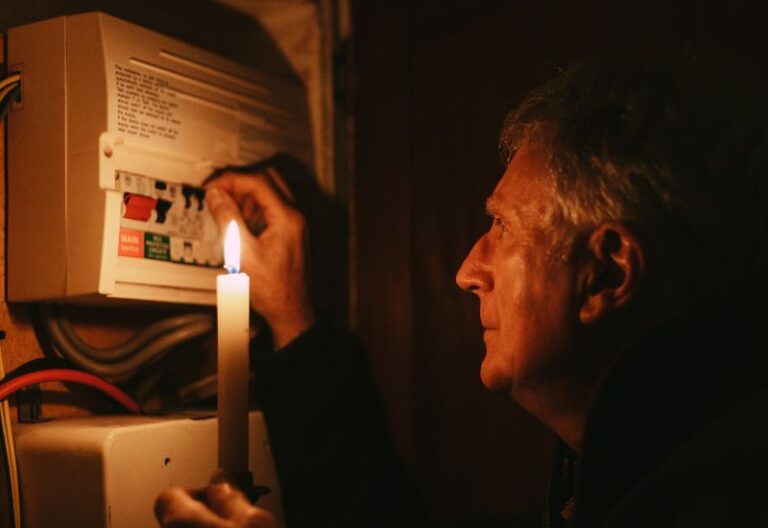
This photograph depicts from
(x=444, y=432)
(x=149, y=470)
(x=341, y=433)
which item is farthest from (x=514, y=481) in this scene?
(x=149, y=470)

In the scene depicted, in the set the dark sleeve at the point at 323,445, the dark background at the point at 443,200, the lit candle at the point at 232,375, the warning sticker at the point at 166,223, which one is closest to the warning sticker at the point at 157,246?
the warning sticker at the point at 166,223

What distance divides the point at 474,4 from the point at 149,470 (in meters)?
0.93

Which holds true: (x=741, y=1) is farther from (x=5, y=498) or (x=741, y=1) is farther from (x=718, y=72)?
(x=5, y=498)

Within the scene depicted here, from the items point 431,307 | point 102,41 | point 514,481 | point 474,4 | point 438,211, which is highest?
point 474,4

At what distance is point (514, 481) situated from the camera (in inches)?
51.4

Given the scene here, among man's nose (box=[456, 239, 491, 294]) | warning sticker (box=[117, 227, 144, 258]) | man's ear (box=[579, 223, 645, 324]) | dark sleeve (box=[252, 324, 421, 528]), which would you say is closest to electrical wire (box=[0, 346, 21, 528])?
warning sticker (box=[117, 227, 144, 258])

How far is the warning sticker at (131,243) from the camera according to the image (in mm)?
1075

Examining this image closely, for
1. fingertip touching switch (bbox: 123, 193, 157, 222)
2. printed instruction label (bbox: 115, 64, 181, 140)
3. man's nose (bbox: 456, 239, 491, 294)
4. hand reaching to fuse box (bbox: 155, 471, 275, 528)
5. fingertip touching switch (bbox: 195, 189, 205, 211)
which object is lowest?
hand reaching to fuse box (bbox: 155, 471, 275, 528)

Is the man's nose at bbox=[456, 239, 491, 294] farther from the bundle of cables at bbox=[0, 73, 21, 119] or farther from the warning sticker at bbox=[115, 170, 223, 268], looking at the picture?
the bundle of cables at bbox=[0, 73, 21, 119]

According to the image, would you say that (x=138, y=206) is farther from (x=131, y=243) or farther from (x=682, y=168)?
(x=682, y=168)

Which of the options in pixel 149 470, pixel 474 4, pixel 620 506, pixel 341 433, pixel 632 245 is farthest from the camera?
pixel 474 4

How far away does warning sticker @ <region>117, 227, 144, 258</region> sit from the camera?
1.08 meters

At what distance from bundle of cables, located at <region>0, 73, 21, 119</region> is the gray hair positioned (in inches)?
29.0

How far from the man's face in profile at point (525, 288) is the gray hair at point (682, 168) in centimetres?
5
